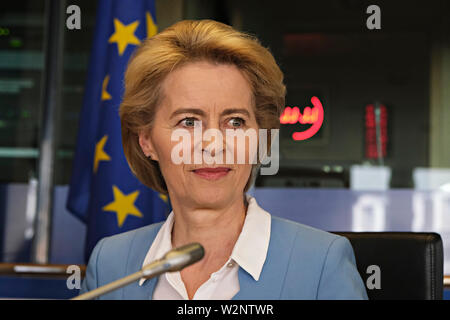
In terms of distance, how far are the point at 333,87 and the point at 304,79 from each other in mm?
226

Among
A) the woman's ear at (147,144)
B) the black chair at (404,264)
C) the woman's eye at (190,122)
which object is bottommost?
the black chair at (404,264)

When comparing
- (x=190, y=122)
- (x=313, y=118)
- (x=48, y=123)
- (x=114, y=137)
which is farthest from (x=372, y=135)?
(x=190, y=122)

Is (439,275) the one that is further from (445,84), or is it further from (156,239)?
(445,84)

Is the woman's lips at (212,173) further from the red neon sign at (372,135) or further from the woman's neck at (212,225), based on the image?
the red neon sign at (372,135)

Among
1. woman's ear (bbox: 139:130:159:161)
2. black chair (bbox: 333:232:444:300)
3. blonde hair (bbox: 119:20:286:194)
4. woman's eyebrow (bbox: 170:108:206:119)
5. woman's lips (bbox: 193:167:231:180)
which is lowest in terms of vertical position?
black chair (bbox: 333:232:444:300)

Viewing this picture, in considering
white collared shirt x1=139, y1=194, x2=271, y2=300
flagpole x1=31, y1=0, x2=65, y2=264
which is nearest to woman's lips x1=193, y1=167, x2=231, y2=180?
white collared shirt x1=139, y1=194, x2=271, y2=300

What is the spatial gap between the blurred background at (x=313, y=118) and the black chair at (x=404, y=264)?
227cm

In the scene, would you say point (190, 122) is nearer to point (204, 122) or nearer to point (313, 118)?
point (204, 122)

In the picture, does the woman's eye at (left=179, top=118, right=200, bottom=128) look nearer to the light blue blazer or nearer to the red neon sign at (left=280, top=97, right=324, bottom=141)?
the light blue blazer

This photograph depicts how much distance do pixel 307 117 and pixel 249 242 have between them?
329cm

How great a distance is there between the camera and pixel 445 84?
421cm

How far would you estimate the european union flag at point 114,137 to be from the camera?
2.28m

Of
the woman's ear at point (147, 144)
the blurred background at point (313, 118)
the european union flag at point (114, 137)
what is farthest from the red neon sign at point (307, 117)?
the woman's ear at point (147, 144)

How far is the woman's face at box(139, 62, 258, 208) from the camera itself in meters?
0.90
